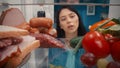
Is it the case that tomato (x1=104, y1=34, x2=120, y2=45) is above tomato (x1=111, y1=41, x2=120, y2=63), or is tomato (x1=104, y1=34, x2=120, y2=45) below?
above

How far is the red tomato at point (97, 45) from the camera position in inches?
13.2

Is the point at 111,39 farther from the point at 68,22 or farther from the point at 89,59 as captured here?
the point at 68,22

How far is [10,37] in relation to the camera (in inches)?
16.6

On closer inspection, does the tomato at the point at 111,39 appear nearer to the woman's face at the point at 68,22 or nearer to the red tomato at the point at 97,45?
the red tomato at the point at 97,45

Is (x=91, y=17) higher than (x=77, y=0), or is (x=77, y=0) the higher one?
(x=77, y=0)

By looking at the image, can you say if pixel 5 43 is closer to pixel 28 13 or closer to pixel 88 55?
pixel 88 55

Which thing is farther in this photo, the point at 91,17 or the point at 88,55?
the point at 91,17

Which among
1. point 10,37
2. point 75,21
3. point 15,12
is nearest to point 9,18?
point 15,12

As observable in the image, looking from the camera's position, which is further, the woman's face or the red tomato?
the woman's face

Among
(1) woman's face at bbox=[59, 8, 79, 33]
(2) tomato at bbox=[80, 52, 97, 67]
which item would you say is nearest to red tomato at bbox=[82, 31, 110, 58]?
(2) tomato at bbox=[80, 52, 97, 67]

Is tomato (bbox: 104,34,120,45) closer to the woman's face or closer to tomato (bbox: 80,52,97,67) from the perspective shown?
tomato (bbox: 80,52,97,67)

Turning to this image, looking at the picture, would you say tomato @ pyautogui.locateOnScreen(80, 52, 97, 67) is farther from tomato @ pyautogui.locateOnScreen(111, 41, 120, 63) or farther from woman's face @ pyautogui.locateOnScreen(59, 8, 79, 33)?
woman's face @ pyautogui.locateOnScreen(59, 8, 79, 33)

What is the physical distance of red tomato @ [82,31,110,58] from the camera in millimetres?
335

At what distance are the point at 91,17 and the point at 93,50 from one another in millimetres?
1176
